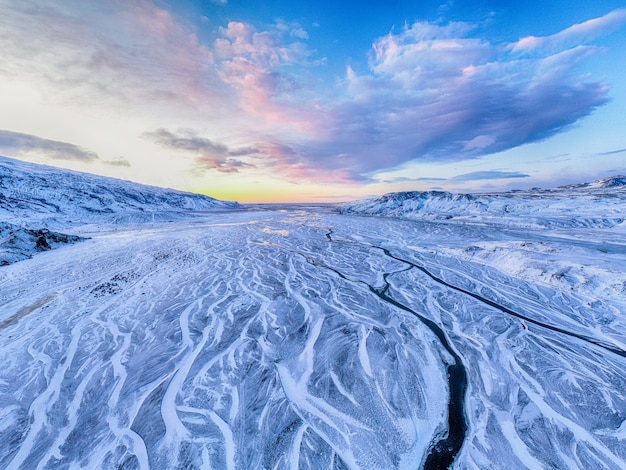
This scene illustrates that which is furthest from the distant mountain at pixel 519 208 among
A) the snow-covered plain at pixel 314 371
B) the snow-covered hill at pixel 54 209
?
the snow-covered hill at pixel 54 209

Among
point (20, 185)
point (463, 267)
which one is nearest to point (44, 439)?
point (463, 267)

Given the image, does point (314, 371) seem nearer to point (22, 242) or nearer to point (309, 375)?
point (309, 375)

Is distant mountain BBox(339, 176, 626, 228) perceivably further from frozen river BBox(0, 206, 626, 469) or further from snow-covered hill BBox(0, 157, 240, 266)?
snow-covered hill BBox(0, 157, 240, 266)

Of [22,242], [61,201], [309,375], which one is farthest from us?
[61,201]

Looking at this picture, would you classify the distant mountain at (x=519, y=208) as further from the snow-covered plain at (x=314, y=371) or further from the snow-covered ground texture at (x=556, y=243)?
the snow-covered plain at (x=314, y=371)

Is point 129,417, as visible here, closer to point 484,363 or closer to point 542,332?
point 484,363

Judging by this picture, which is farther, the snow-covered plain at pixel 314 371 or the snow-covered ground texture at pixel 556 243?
the snow-covered ground texture at pixel 556 243

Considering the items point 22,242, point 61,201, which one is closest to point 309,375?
point 22,242
